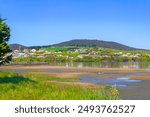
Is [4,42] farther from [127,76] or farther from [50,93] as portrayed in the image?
[127,76]

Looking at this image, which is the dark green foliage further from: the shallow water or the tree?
the shallow water

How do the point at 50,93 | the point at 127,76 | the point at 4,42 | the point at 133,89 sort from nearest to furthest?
1. the point at 50,93
2. the point at 4,42
3. the point at 133,89
4. the point at 127,76

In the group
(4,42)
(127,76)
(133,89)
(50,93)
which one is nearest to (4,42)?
(4,42)

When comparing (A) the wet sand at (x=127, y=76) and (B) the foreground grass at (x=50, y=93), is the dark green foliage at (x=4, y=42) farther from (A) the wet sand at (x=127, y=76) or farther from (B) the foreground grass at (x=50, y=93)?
(A) the wet sand at (x=127, y=76)

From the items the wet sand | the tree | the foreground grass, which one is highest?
the tree

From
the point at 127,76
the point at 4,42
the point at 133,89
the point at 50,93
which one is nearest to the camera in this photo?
the point at 50,93

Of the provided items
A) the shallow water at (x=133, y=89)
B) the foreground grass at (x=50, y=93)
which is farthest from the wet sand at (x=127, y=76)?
the foreground grass at (x=50, y=93)

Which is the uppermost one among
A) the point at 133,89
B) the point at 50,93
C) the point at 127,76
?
the point at 50,93

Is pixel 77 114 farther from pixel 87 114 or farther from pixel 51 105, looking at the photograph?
pixel 51 105

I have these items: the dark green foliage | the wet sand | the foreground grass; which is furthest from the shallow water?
the dark green foliage

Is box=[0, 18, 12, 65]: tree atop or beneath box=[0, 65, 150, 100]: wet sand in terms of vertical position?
atop

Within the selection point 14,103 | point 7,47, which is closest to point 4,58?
point 7,47
